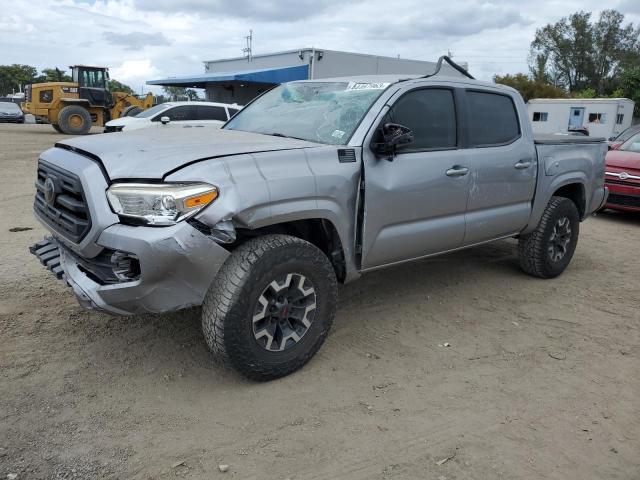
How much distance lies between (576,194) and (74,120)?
68.6 ft

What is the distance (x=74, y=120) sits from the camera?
2180cm

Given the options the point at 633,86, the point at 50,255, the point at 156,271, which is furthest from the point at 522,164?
the point at 633,86

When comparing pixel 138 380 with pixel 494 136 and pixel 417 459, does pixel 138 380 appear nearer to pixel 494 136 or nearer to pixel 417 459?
pixel 417 459

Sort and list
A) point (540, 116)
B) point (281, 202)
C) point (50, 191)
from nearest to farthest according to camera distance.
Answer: point (281, 202) → point (50, 191) → point (540, 116)

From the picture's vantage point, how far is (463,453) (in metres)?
2.72

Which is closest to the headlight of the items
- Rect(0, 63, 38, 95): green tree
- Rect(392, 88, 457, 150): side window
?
Rect(392, 88, 457, 150): side window

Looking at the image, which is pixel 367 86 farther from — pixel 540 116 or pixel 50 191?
pixel 540 116

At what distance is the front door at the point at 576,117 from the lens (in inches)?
946

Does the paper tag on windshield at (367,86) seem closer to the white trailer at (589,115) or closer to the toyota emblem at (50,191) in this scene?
the toyota emblem at (50,191)

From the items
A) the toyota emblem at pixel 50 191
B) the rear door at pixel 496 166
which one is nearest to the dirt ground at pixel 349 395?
the rear door at pixel 496 166

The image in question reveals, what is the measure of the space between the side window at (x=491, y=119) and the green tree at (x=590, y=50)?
187ft

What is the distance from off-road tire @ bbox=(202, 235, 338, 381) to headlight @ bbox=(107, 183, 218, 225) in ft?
1.27

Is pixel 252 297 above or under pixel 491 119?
under

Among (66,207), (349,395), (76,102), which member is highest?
(76,102)
